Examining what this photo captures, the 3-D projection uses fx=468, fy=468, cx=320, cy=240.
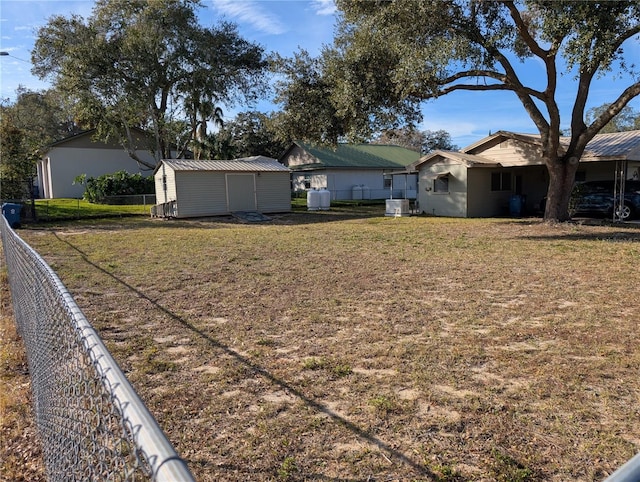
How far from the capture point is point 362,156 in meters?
36.4

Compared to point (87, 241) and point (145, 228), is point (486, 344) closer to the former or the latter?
point (87, 241)

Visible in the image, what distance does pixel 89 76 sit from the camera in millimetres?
25750

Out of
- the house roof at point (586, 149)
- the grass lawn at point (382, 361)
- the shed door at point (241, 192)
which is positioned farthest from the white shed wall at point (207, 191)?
the grass lawn at point (382, 361)

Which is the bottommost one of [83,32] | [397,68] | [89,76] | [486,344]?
[486,344]

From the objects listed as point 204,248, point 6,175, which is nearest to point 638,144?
point 204,248

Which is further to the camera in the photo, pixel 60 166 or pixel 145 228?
pixel 60 166

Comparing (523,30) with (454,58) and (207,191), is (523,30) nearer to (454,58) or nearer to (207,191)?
(454,58)

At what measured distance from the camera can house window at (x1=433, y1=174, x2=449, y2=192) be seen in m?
21.0

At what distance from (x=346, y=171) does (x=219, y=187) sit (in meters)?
14.6

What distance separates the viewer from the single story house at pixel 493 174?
1856 cm

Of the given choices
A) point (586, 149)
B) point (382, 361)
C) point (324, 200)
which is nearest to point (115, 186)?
point (324, 200)

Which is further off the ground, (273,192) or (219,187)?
(219,187)

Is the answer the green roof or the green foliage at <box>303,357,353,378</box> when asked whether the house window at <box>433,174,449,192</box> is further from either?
the green foliage at <box>303,357,353,378</box>

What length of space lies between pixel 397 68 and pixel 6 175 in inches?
609
